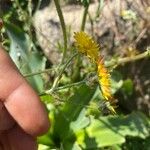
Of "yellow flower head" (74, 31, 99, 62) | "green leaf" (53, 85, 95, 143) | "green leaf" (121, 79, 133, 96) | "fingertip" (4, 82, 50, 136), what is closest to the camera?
"fingertip" (4, 82, 50, 136)

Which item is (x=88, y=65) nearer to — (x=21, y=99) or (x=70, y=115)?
(x=70, y=115)

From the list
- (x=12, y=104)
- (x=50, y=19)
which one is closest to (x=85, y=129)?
(x=50, y=19)

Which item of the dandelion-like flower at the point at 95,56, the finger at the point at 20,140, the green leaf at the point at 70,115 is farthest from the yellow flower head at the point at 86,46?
the green leaf at the point at 70,115

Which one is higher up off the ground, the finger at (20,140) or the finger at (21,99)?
the finger at (21,99)

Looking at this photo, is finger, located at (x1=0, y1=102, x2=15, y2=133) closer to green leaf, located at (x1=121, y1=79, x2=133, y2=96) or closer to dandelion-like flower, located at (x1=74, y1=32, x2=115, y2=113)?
dandelion-like flower, located at (x1=74, y1=32, x2=115, y2=113)

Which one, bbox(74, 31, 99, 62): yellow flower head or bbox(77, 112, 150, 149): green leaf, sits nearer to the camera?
bbox(74, 31, 99, 62): yellow flower head

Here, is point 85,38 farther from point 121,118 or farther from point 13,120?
point 121,118

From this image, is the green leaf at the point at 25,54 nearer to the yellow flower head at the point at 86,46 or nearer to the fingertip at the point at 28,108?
the yellow flower head at the point at 86,46

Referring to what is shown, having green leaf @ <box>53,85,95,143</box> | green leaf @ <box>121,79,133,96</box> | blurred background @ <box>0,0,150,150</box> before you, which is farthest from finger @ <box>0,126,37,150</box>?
green leaf @ <box>121,79,133,96</box>
